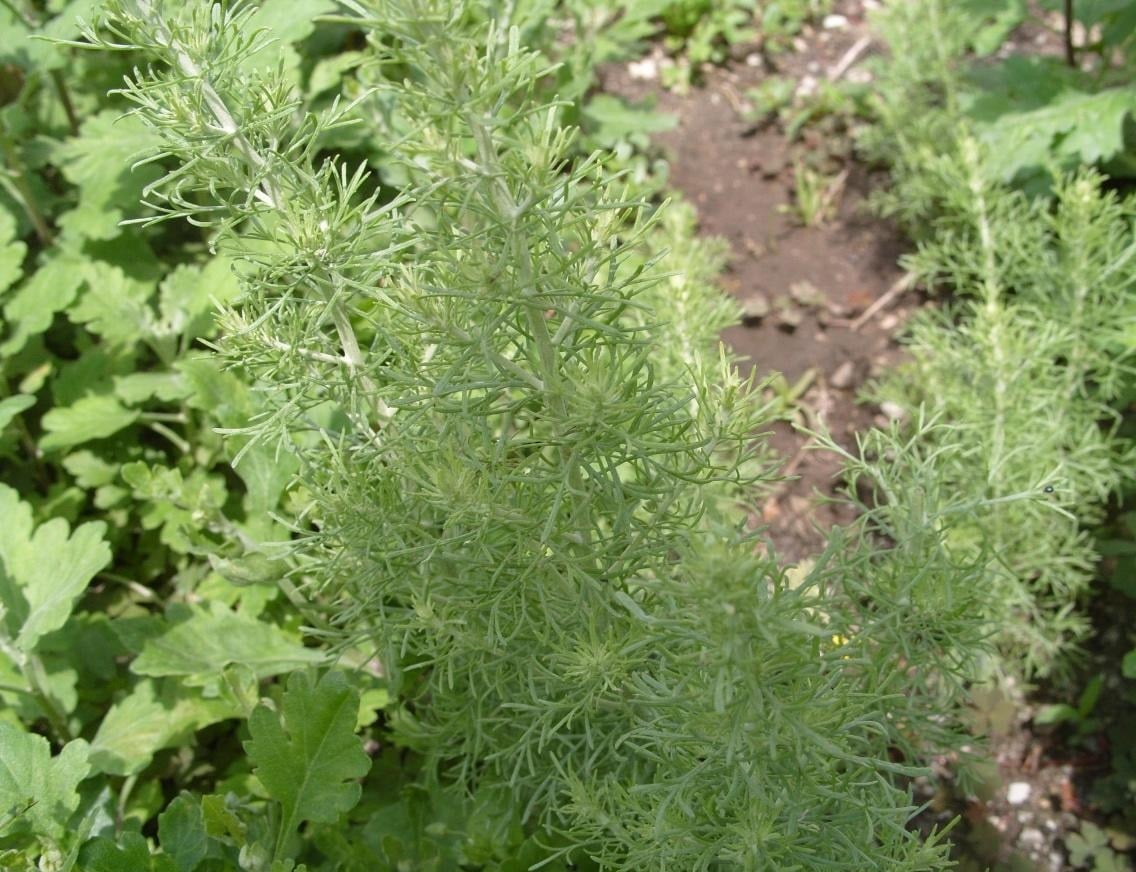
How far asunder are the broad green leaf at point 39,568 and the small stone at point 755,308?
6.82 ft

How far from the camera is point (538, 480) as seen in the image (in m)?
1.40

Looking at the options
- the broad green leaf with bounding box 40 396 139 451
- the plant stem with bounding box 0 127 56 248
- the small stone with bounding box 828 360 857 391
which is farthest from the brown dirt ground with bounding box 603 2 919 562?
the plant stem with bounding box 0 127 56 248

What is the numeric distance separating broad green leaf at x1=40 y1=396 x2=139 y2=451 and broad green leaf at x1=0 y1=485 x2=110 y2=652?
0.21 meters

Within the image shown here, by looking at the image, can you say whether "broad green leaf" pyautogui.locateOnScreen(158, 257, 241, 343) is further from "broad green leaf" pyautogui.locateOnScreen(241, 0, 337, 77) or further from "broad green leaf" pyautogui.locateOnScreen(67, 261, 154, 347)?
"broad green leaf" pyautogui.locateOnScreen(241, 0, 337, 77)

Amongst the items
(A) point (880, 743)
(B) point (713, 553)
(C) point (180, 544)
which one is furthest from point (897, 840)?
(C) point (180, 544)

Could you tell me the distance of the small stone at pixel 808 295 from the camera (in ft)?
11.5

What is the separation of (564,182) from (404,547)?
647mm

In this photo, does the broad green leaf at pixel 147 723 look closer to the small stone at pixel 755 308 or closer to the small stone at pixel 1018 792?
the small stone at pixel 1018 792

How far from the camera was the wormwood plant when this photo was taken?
1.29 metres

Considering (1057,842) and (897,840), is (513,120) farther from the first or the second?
(1057,842)

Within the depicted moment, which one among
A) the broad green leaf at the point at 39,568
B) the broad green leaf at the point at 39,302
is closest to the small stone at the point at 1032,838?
the broad green leaf at the point at 39,568

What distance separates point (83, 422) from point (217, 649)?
2.45 ft

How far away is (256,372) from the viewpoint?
1691mm

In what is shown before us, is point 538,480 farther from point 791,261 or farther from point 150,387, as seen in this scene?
point 791,261
